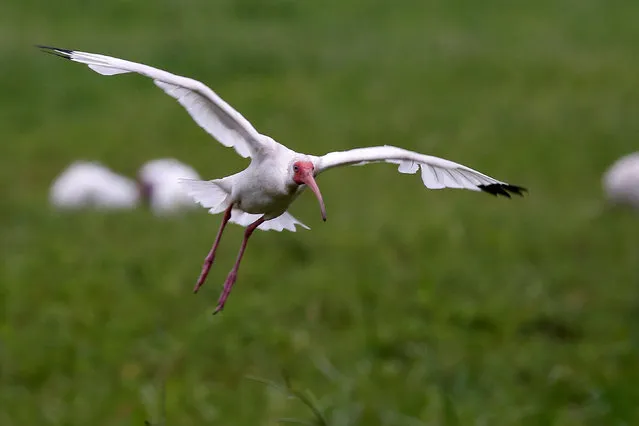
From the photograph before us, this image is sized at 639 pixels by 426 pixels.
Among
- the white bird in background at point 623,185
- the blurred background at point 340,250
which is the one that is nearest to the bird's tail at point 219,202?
the blurred background at point 340,250

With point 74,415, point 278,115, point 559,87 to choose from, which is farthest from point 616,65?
point 74,415

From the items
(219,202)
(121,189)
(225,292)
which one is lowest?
(225,292)

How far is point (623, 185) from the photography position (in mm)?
10156

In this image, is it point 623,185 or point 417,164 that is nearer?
point 417,164

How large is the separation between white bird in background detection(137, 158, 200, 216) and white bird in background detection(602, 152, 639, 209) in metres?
3.98

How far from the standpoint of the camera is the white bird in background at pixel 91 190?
1084cm

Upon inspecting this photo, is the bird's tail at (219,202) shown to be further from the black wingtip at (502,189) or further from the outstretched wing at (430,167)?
the black wingtip at (502,189)

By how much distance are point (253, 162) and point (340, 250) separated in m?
6.24

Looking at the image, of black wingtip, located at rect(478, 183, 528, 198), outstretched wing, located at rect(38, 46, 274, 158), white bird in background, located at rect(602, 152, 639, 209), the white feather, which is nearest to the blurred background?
white bird in background, located at rect(602, 152, 639, 209)

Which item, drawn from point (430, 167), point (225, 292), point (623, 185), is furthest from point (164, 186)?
point (225, 292)

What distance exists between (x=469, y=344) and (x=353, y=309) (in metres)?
0.88

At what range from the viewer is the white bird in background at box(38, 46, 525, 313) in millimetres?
2197

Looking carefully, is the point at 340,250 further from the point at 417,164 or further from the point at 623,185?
the point at 417,164

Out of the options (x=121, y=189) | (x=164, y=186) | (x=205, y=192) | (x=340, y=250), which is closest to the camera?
(x=205, y=192)
